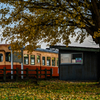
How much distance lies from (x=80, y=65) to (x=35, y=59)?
424 cm

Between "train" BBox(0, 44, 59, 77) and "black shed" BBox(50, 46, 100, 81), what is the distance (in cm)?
204

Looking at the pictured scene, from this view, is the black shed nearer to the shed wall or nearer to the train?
the shed wall

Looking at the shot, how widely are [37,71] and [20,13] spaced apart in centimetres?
Answer: 779

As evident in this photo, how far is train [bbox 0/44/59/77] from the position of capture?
69.3ft

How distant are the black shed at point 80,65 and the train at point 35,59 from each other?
204 cm

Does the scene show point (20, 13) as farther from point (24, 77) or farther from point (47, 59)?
point (47, 59)

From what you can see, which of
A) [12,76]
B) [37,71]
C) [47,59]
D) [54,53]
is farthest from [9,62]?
[54,53]

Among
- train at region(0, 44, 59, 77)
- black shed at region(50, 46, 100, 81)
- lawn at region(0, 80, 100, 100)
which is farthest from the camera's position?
black shed at region(50, 46, 100, 81)

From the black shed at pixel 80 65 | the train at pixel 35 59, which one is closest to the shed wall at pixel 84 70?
the black shed at pixel 80 65

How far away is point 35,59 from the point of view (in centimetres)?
2261

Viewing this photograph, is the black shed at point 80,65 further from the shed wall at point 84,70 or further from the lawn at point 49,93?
the lawn at point 49,93

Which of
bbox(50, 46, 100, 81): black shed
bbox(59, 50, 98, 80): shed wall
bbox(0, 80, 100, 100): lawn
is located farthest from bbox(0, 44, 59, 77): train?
bbox(0, 80, 100, 100): lawn

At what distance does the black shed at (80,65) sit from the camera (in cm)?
2206

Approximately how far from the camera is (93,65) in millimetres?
22125
